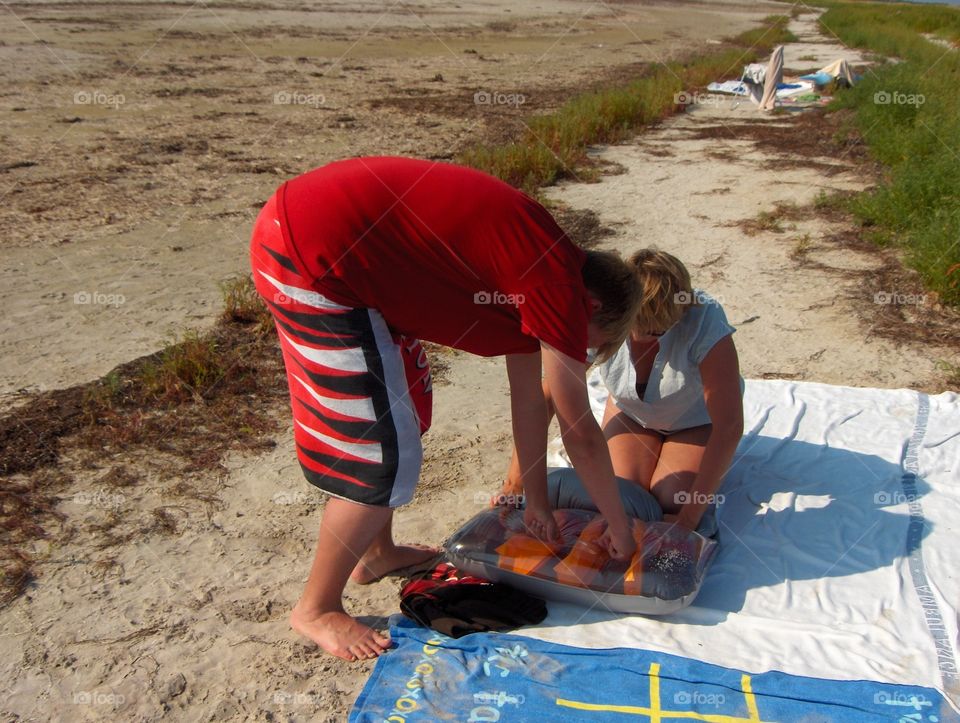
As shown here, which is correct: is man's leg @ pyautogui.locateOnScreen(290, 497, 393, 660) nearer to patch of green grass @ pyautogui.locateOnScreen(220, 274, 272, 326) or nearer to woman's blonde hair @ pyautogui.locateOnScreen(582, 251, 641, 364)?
woman's blonde hair @ pyautogui.locateOnScreen(582, 251, 641, 364)

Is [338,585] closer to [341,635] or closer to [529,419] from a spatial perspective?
[341,635]

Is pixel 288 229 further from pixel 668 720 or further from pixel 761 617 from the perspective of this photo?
pixel 761 617

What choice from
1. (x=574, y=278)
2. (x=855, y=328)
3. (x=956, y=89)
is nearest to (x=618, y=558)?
(x=574, y=278)

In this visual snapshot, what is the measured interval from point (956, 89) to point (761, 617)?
30.3 feet

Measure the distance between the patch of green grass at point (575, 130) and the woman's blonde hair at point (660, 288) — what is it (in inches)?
200

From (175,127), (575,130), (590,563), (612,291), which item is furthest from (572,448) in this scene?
(175,127)

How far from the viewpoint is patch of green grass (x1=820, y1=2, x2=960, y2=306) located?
207 inches

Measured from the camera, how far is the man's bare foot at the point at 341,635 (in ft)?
8.37

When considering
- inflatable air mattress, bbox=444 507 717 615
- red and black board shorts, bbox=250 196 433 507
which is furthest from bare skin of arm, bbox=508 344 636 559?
red and black board shorts, bbox=250 196 433 507

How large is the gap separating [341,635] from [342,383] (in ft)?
2.61

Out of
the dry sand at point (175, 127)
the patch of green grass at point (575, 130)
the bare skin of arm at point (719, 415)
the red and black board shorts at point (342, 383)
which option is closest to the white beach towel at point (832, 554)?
the bare skin of arm at point (719, 415)

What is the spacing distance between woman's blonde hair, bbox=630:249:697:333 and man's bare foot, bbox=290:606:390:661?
123 cm

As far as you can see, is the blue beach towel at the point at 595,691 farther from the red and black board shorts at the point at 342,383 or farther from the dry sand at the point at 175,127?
the dry sand at the point at 175,127

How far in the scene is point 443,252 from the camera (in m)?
2.06
